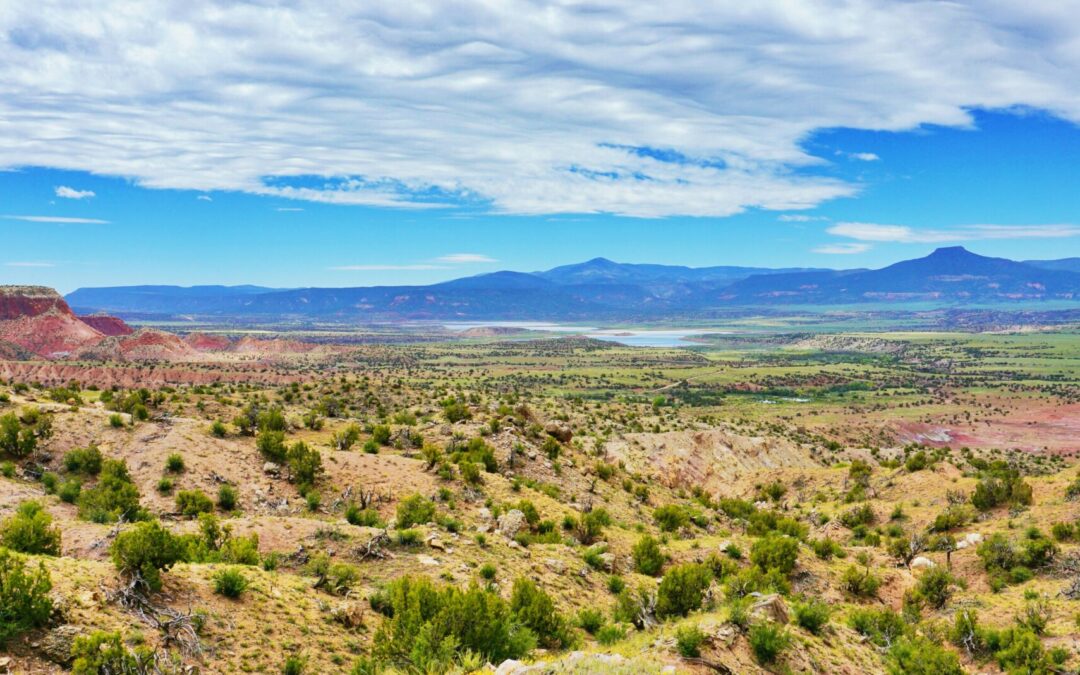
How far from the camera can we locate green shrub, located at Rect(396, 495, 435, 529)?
75.3 feet

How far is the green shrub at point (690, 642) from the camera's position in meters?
13.7

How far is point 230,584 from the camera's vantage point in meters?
14.5

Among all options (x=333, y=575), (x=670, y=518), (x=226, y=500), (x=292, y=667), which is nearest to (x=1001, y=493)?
(x=670, y=518)

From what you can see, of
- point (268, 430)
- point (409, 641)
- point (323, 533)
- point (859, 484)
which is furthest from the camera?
point (859, 484)

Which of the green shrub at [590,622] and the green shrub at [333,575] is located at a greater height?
the green shrub at [333,575]

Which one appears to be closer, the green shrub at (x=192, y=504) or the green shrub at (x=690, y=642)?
the green shrub at (x=690, y=642)

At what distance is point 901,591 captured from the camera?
80.2 feet

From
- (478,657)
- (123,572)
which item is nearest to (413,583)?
(478,657)

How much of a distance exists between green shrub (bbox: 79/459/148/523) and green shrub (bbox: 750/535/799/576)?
2067 centimetres

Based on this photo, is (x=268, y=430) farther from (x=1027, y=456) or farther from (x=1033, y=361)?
(x=1033, y=361)

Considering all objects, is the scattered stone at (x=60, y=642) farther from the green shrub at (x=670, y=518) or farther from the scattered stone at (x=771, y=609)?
the green shrub at (x=670, y=518)

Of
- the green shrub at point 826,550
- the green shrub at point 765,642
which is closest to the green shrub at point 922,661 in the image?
the green shrub at point 765,642

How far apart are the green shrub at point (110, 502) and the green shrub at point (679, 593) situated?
1585 centimetres

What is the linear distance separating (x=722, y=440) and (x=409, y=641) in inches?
1749
